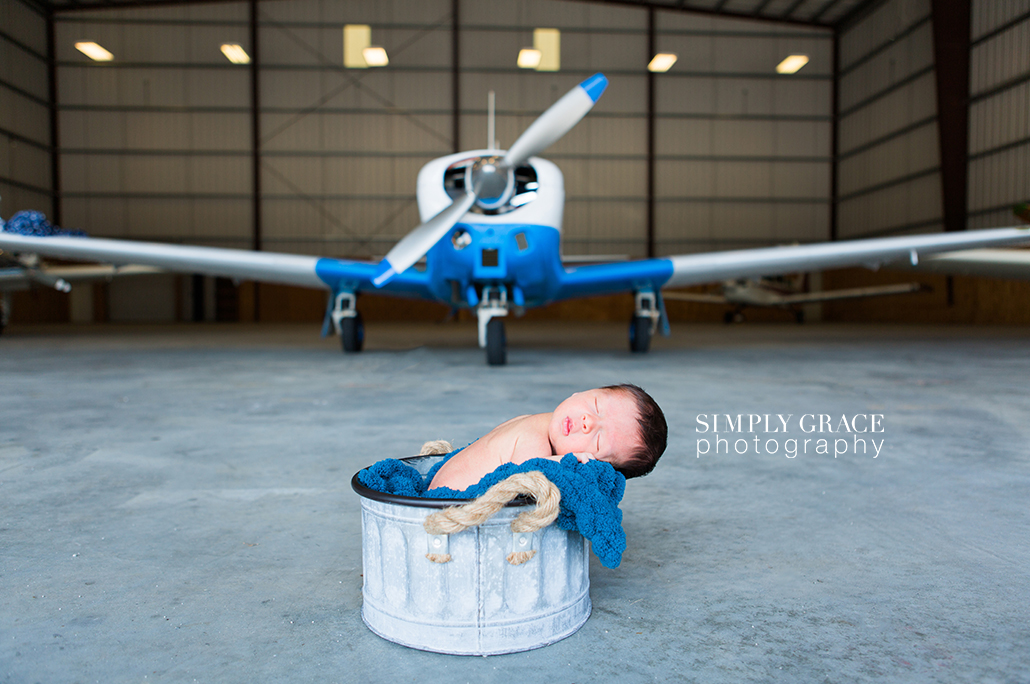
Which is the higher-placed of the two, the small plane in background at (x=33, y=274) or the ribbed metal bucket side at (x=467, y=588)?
the small plane in background at (x=33, y=274)

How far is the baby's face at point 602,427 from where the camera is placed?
5.39ft

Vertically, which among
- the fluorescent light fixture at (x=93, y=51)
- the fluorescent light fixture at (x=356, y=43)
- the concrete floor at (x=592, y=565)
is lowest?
the concrete floor at (x=592, y=565)

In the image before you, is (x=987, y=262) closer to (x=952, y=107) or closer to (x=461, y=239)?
(x=461, y=239)

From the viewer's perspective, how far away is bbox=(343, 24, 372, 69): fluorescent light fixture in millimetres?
22469

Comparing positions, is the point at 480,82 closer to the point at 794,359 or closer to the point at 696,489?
the point at 794,359

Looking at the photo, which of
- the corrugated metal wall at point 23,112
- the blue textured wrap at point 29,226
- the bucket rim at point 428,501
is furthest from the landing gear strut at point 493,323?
the corrugated metal wall at point 23,112

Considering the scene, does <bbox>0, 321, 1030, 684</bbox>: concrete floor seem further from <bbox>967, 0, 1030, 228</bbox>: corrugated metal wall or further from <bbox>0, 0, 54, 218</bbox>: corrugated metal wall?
<bbox>0, 0, 54, 218</bbox>: corrugated metal wall

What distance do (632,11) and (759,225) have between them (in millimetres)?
8821

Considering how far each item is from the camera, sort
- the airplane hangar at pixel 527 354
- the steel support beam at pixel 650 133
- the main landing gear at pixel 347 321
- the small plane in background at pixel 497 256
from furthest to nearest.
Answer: the steel support beam at pixel 650 133, the main landing gear at pixel 347 321, the small plane in background at pixel 497 256, the airplane hangar at pixel 527 354

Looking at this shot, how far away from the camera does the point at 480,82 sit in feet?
75.9

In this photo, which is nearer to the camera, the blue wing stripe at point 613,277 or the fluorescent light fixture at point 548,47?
the blue wing stripe at point 613,277

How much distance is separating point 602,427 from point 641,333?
7.71 m

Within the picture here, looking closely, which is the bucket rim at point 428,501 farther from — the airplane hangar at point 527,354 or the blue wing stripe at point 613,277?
the blue wing stripe at point 613,277

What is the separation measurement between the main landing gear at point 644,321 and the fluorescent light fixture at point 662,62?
52.6 ft
